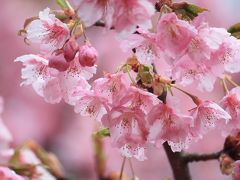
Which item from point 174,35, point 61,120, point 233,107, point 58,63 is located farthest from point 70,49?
point 61,120

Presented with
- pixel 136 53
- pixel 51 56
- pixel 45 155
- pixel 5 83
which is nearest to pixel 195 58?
pixel 136 53

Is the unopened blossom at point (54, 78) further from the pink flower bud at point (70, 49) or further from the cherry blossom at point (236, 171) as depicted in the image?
the cherry blossom at point (236, 171)

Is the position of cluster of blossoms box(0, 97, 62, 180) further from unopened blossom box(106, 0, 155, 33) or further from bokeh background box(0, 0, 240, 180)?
bokeh background box(0, 0, 240, 180)

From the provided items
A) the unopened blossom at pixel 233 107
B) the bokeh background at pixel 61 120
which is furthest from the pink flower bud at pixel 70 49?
the bokeh background at pixel 61 120

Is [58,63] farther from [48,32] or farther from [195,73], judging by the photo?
[195,73]

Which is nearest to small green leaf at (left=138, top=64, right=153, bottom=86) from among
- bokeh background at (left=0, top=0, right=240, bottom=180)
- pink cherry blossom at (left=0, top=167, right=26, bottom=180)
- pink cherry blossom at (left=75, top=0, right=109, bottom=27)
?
pink cherry blossom at (left=75, top=0, right=109, bottom=27)
